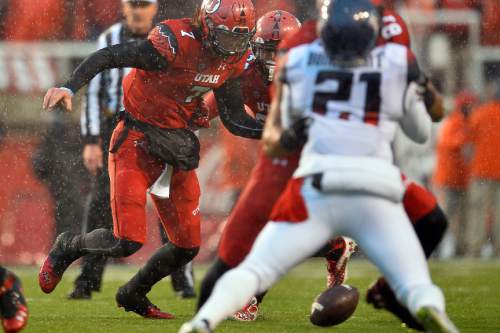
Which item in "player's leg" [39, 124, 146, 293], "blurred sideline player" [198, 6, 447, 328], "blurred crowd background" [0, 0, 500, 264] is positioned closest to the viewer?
"blurred sideline player" [198, 6, 447, 328]

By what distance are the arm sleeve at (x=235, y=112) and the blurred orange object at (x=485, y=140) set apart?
565cm

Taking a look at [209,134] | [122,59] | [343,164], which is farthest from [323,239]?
[209,134]

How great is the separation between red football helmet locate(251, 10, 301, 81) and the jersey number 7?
7.39 ft

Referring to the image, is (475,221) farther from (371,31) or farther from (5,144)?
(371,31)

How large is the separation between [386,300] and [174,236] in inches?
63.5

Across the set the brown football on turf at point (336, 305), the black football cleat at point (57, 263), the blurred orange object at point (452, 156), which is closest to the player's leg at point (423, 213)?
the brown football on turf at point (336, 305)

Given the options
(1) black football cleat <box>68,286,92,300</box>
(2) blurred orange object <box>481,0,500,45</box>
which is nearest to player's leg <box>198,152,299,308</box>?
(1) black football cleat <box>68,286,92,300</box>

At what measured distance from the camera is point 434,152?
12227 millimetres

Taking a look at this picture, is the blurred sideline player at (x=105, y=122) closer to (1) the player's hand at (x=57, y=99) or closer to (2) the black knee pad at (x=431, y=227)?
(1) the player's hand at (x=57, y=99)

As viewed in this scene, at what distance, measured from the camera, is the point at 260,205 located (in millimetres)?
4941

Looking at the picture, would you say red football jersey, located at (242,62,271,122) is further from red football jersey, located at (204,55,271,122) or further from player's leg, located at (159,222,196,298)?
player's leg, located at (159,222,196,298)

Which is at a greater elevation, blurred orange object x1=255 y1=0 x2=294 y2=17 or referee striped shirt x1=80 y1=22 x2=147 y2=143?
referee striped shirt x1=80 y1=22 x2=147 y2=143

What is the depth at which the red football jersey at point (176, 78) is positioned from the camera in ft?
21.2

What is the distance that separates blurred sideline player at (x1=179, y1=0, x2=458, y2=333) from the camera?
14.6 ft
